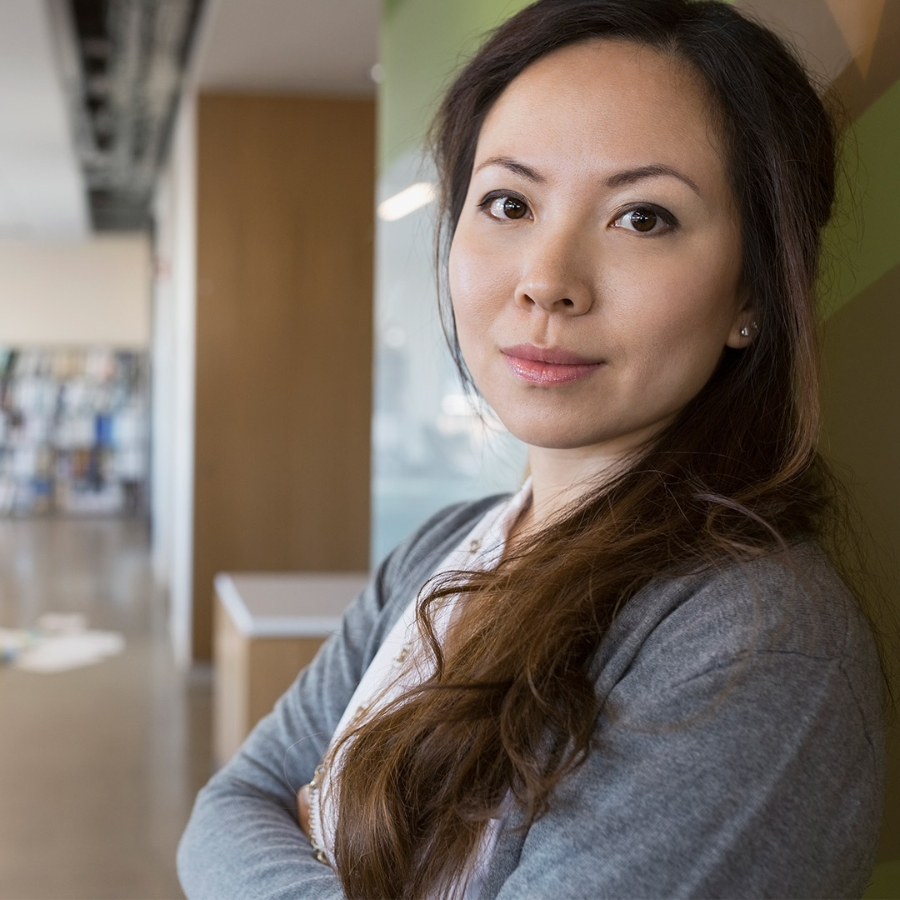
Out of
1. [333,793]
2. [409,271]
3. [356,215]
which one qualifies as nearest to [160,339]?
[356,215]

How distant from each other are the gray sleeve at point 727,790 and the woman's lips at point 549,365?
0.93 feet

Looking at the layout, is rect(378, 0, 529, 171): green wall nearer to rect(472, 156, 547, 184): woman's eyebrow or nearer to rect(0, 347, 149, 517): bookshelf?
rect(472, 156, 547, 184): woman's eyebrow

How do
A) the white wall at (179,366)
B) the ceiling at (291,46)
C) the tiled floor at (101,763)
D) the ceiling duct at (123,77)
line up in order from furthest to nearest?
the white wall at (179,366) < the ceiling duct at (123,77) < the ceiling at (291,46) < the tiled floor at (101,763)

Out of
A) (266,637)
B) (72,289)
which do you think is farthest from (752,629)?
(72,289)

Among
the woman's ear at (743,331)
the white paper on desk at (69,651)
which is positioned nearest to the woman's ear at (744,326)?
the woman's ear at (743,331)

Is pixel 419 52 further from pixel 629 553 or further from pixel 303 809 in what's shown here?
pixel 629 553

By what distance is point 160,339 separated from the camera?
996cm

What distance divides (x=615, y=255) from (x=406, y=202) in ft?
6.28

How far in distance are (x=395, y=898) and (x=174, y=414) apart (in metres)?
7.33

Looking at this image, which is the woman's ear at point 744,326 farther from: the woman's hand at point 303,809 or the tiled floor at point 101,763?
the tiled floor at point 101,763

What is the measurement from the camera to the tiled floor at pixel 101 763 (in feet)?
11.4

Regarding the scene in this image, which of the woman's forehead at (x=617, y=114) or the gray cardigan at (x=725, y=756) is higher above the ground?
the woman's forehead at (x=617, y=114)

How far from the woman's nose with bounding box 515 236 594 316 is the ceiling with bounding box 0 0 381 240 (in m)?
3.79

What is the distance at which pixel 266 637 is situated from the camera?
3.22 metres
